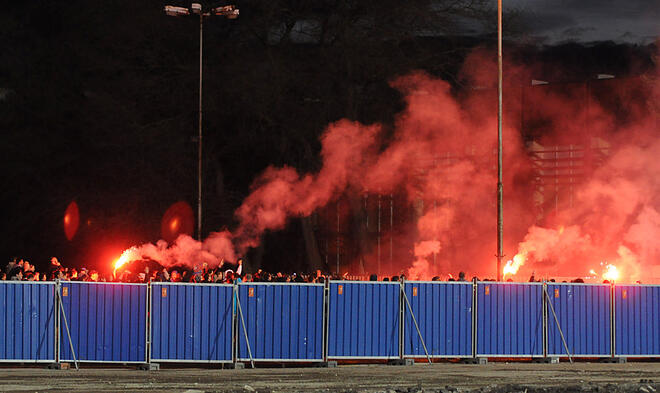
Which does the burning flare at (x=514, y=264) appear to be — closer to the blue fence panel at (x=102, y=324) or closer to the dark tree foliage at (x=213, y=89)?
the dark tree foliage at (x=213, y=89)

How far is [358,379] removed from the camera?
54.6 feet

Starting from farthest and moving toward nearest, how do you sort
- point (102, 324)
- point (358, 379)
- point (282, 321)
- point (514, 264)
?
point (514, 264) → point (282, 321) → point (102, 324) → point (358, 379)

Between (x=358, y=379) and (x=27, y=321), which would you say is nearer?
(x=358, y=379)

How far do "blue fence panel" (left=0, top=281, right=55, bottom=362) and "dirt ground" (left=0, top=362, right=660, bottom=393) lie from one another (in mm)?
299

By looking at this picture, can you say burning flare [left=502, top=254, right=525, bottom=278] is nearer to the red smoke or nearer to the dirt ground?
the red smoke

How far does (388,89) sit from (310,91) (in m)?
3.13

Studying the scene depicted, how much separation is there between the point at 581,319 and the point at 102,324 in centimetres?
885

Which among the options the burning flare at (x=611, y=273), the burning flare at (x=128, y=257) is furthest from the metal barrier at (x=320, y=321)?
the burning flare at (x=611, y=273)

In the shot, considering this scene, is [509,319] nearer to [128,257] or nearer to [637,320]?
[637,320]

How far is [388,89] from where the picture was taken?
43.2 meters

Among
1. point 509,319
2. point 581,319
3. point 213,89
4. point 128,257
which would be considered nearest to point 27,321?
point 509,319

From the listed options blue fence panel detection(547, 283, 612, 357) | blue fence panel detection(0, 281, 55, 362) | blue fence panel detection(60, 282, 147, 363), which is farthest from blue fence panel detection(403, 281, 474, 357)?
blue fence panel detection(0, 281, 55, 362)

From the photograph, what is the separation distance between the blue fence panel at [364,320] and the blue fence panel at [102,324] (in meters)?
3.33

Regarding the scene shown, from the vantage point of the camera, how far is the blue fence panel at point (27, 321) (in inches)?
712
